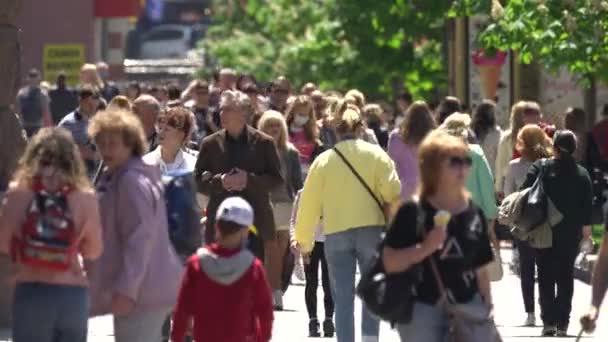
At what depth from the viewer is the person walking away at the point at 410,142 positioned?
14.2m

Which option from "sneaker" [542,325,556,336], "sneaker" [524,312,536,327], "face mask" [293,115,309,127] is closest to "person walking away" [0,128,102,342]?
"sneaker" [542,325,556,336]

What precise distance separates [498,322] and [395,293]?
8019 millimetres

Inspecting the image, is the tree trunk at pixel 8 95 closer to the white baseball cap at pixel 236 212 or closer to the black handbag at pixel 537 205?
the black handbag at pixel 537 205

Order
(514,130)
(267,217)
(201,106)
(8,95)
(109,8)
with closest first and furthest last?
(267,217) < (8,95) < (514,130) < (201,106) < (109,8)

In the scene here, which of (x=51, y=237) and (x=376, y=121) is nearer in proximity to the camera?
(x=51, y=237)

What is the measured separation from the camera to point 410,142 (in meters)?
14.3

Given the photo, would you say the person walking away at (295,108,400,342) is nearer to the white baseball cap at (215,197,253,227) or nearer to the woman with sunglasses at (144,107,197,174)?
the woman with sunglasses at (144,107,197,174)

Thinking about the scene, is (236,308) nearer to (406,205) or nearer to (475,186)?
(406,205)

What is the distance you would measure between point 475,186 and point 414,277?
552cm

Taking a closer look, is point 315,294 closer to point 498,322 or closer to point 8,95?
point 498,322

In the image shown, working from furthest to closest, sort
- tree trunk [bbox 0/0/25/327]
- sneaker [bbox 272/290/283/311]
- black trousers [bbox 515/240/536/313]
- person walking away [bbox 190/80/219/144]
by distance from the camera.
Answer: person walking away [bbox 190/80/219/144] → sneaker [bbox 272/290/283/311] → black trousers [bbox 515/240/536/313] → tree trunk [bbox 0/0/25/327]

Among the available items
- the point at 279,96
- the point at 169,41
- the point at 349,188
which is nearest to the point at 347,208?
the point at 349,188

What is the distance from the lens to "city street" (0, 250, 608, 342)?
613 inches

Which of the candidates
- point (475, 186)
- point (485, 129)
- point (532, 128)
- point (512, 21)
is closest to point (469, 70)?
point (512, 21)
